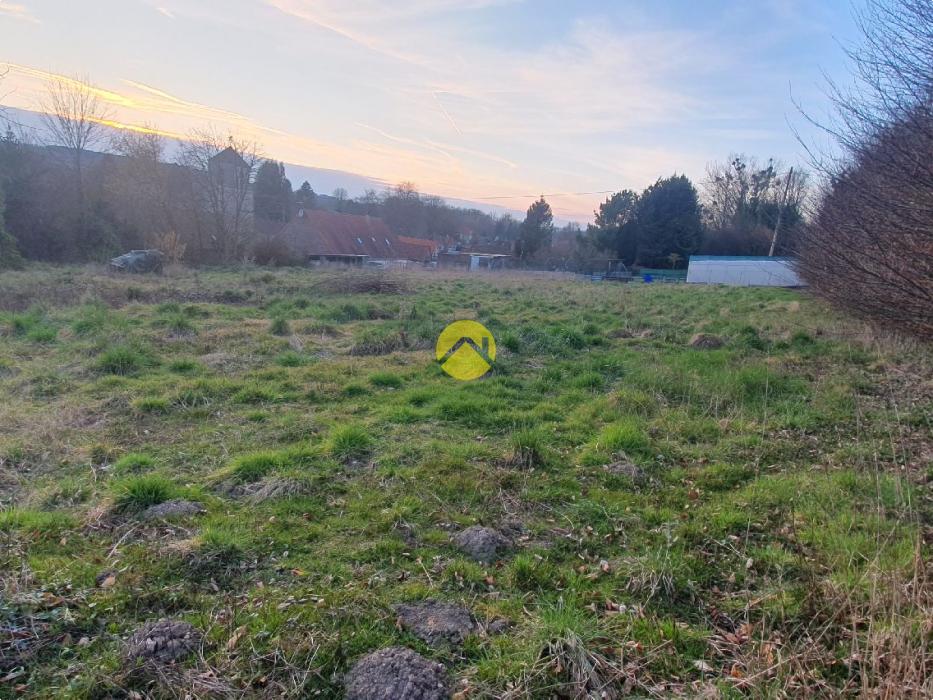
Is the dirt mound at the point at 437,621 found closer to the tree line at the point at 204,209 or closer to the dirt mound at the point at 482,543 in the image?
the dirt mound at the point at 482,543

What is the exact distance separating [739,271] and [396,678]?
36448mm

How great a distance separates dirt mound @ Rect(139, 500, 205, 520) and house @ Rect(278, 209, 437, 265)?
3252 centimetres

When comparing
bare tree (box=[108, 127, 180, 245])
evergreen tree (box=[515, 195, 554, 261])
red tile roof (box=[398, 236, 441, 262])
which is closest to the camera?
bare tree (box=[108, 127, 180, 245])

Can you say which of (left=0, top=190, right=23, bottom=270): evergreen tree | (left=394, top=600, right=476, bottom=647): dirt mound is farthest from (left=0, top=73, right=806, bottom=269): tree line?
(left=394, top=600, right=476, bottom=647): dirt mound

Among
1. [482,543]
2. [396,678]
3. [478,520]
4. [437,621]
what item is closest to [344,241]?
[478,520]

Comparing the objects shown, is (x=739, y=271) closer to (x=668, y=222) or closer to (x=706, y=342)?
(x=668, y=222)

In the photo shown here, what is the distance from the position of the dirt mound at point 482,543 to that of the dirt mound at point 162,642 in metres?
1.58

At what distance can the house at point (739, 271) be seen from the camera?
3066 centimetres

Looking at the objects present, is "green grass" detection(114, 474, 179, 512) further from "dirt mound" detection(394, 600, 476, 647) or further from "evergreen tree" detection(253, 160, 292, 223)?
"evergreen tree" detection(253, 160, 292, 223)

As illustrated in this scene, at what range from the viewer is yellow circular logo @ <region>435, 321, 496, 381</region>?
7.90 meters

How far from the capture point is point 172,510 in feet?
11.9

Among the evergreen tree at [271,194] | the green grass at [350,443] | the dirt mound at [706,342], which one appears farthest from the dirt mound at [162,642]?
the evergreen tree at [271,194]

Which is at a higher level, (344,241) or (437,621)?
(344,241)

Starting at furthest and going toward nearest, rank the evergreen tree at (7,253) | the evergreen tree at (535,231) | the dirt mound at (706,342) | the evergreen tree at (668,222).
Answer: the evergreen tree at (535,231) < the evergreen tree at (668,222) < the evergreen tree at (7,253) < the dirt mound at (706,342)
